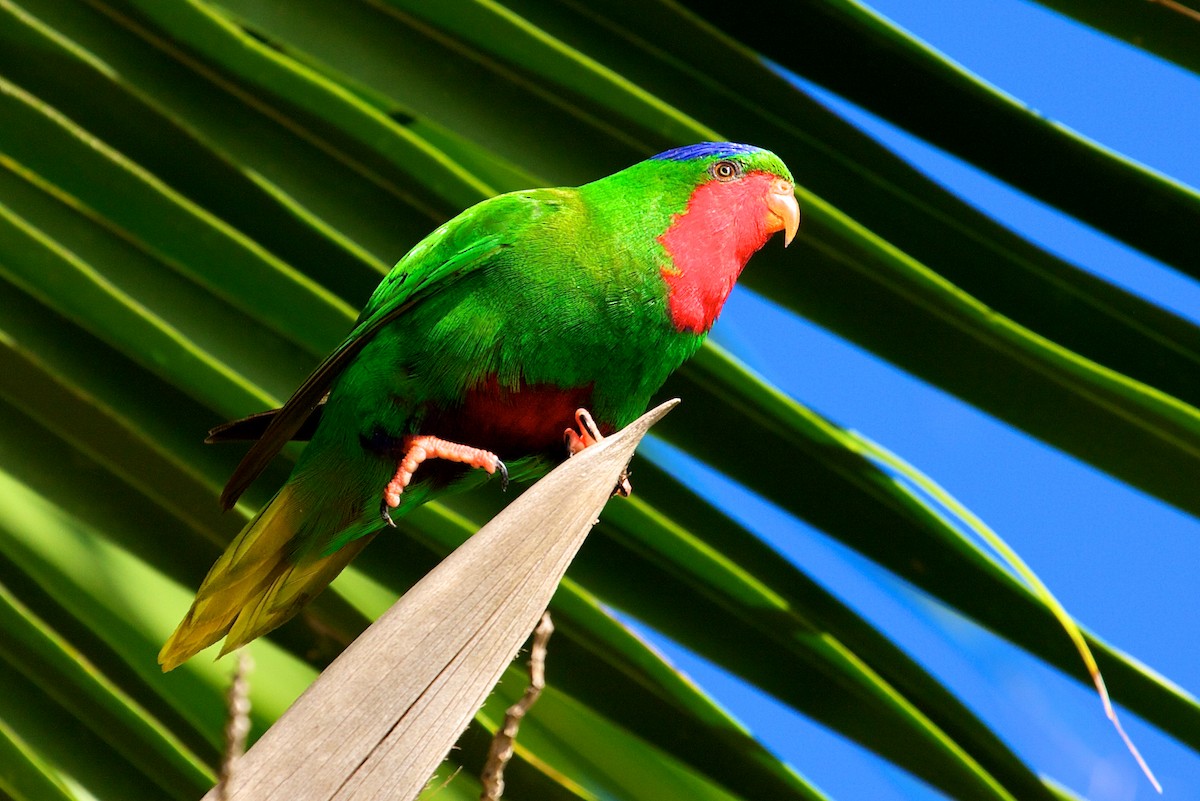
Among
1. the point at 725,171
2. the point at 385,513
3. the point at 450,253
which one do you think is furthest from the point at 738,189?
the point at 385,513

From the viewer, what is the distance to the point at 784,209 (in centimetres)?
165

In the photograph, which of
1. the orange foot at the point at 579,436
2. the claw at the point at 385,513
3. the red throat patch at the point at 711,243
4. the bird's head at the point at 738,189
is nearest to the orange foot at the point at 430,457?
the claw at the point at 385,513

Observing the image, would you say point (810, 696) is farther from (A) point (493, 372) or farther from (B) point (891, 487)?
(A) point (493, 372)

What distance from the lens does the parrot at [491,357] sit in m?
1.52

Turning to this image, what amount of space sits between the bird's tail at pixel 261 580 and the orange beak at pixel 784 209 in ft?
2.58

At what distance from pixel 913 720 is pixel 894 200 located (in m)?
0.70

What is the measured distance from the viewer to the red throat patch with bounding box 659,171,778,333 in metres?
1.55

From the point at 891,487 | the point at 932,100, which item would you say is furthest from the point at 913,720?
the point at 932,100

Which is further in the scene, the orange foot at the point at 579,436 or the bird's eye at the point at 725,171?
the bird's eye at the point at 725,171

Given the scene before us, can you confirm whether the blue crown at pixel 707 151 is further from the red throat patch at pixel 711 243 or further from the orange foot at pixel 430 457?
the orange foot at pixel 430 457

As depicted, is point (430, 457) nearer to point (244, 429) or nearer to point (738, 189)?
point (244, 429)

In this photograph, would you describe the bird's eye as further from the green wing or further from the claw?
the claw

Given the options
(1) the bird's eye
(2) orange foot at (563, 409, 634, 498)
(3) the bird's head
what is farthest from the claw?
(1) the bird's eye

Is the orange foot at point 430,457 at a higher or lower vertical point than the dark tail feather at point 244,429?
higher
